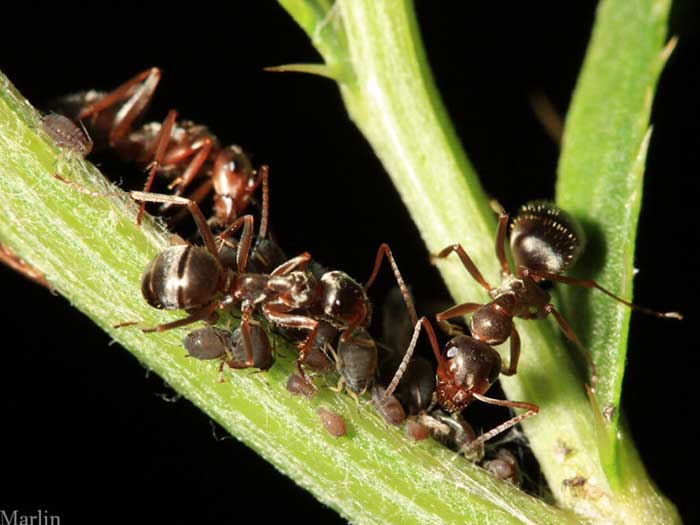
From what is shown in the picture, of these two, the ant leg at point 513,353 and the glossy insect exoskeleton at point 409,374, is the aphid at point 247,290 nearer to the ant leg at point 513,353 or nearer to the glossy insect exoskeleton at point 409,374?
the glossy insect exoskeleton at point 409,374

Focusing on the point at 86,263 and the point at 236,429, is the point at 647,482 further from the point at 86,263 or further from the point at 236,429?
the point at 86,263

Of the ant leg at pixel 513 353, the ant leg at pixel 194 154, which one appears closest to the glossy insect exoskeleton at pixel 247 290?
the ant leg at pixel 513 353

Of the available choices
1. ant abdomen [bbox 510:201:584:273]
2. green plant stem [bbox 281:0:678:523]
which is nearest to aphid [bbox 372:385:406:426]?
green plant stem [bbox 281:0:678:523]

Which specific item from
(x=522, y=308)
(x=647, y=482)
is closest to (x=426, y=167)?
(x=522, y=308)

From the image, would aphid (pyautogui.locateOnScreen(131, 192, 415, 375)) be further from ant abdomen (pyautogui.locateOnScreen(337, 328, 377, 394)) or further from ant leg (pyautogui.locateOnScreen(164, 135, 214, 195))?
ant leg (pyautogui.locateOnScreen(164, 135, 214, 195))

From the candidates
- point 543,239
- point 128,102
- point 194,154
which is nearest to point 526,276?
point 543,239

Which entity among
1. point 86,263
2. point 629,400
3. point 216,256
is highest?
point 86,263

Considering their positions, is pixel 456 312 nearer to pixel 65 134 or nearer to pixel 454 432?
pixel 454 432
